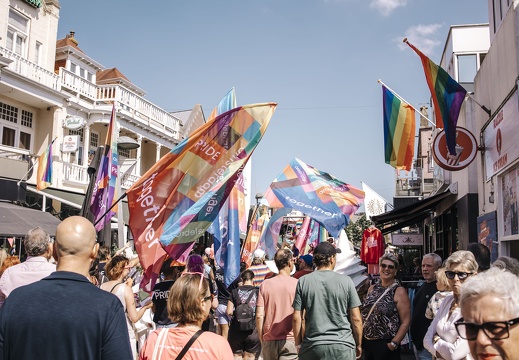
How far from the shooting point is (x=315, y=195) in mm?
11789

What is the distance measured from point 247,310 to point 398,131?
221 inches

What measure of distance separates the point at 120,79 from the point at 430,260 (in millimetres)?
23249

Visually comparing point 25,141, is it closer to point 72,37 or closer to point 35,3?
point 35,3

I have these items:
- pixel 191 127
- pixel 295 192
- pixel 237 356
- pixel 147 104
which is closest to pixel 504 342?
pixel 237 356

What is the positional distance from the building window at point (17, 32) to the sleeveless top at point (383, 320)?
665 inches

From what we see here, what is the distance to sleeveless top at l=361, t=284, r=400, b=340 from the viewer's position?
5.24m

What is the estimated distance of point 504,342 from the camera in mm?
1861

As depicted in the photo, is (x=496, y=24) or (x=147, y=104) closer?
(x=496, y=24)

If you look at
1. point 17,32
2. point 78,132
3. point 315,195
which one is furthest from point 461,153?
point 78,132

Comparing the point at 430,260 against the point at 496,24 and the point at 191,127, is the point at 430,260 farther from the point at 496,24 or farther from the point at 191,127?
the point at 191,127

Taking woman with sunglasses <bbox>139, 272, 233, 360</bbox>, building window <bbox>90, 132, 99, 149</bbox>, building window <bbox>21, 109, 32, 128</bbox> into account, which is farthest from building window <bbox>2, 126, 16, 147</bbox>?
woman with sunglasses <bbox>139, 272, 233, 360</bbox>

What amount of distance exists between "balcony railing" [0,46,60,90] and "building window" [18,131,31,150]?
6.64 ft

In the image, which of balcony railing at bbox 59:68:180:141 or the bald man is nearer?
the bald man

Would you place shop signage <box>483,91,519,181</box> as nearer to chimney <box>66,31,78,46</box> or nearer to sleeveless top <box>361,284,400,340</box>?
sleeveless top <box>361,284,400,340</box>
